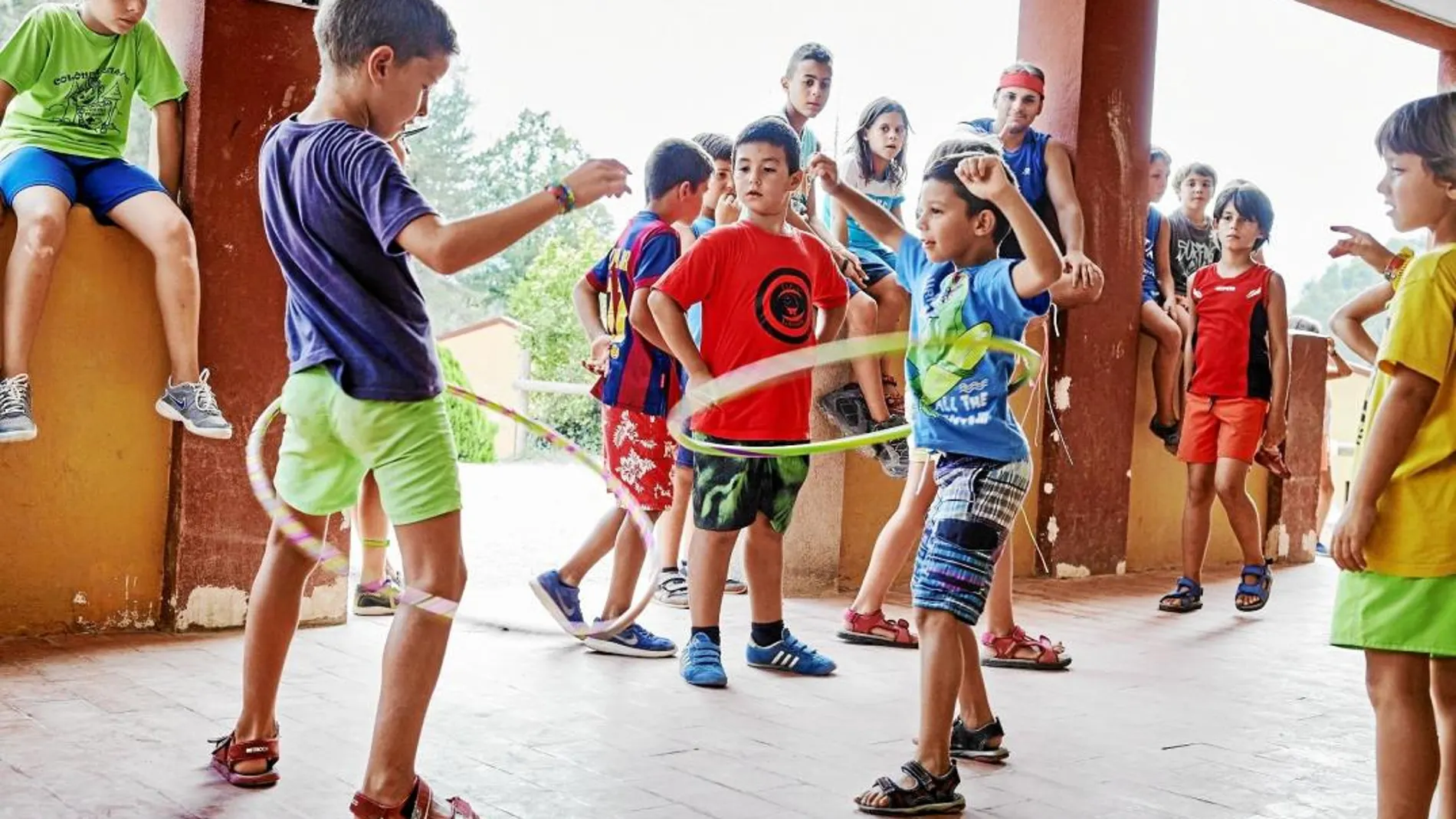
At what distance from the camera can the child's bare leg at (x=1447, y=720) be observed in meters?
2.72

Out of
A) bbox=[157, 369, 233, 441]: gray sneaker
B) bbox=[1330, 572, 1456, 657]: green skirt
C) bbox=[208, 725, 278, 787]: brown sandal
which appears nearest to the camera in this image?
bbox=[1330, 572, 1456, 657]: green skirt

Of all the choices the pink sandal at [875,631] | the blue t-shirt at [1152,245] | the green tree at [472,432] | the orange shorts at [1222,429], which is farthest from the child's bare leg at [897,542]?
the green tree at [472,432]

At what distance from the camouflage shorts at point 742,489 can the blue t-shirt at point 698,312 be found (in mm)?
381

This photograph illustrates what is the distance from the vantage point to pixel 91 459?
4.48m

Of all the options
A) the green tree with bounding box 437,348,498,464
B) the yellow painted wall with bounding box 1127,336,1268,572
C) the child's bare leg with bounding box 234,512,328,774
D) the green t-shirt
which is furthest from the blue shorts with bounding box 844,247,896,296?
the green tree with bounding box 437,348,498,464

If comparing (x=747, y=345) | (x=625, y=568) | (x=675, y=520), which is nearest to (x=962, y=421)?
(x=747, y=345)

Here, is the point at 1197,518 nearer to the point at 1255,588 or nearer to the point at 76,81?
the point at 1255,588

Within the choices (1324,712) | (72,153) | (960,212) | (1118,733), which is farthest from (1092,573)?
(72,153)

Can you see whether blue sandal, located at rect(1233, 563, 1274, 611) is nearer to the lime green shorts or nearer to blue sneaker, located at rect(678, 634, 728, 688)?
blue sneaker, located at rect(678, 634, 728, 688)

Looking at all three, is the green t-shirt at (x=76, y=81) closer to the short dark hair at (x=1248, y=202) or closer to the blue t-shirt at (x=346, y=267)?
the blue t-shirt at (x=346, y=267)

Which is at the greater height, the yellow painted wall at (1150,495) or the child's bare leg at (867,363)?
the child's bare leg at (867,363)

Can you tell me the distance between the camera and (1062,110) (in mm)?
7395

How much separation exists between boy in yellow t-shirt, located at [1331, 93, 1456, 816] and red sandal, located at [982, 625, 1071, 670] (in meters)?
2.03

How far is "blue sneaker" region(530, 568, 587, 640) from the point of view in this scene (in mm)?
4754
